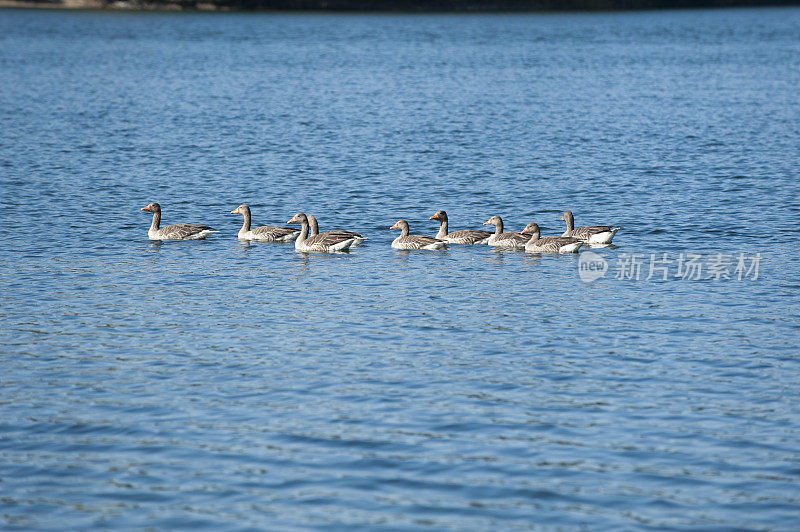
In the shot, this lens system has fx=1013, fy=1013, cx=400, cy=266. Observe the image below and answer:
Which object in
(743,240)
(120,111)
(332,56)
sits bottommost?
(743,240)

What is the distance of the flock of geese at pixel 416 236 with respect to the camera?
29031 mm

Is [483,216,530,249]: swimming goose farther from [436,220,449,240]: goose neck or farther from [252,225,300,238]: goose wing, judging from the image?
[252,225,300,238]: goose wing

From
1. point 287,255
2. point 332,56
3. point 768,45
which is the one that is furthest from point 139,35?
point 287,255

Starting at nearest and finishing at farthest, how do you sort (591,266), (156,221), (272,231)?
1. (591,266)
2. (272,231)
3. (156,221)

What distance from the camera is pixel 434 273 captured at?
27297 mm

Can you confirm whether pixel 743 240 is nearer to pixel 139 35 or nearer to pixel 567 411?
pixel 567 411

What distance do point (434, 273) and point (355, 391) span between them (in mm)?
9065

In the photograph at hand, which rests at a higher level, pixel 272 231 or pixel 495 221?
pixel 495 221

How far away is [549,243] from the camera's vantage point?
29000 mm

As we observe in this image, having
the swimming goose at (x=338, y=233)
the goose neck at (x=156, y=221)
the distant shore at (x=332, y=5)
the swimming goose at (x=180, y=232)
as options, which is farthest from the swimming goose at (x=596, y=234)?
the distant shore at (x=332, y=5)

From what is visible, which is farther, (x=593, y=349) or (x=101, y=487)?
(x=593, y=349)

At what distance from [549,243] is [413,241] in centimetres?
390

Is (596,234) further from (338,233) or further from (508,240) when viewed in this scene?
(338,233)

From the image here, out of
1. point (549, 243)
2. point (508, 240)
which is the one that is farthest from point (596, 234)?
point (508, 240)
